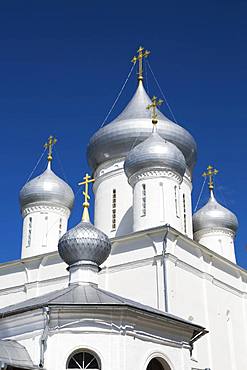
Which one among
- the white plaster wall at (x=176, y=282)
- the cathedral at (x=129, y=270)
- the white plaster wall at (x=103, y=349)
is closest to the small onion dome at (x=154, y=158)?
the cathedral at (x=129, y=270)

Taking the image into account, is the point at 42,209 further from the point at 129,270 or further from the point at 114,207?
the point at 129,270

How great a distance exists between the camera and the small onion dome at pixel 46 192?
16547mm

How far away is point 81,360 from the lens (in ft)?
26.4

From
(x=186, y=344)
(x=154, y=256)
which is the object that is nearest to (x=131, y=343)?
(x=186, y=344)

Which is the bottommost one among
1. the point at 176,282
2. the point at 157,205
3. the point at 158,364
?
the point at 158,364

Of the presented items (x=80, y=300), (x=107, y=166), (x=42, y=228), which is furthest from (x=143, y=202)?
(x=80, y=300)

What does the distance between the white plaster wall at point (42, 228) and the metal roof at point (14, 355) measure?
→ 7.81 metres

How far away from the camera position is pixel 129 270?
13414 mm

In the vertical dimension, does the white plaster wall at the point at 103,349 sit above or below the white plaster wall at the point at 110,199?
below

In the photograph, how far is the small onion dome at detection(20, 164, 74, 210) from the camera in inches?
651

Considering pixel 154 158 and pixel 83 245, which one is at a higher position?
pixel 154 158

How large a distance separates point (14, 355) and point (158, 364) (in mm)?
2206

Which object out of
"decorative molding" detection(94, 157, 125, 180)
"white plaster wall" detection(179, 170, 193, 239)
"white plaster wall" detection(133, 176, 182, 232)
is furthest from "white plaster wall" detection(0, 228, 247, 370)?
"decorative molding" detection(94, 157, 125, 180)

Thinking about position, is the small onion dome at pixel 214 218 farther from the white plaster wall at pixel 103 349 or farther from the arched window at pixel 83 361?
the arched window at pixel 83 361
